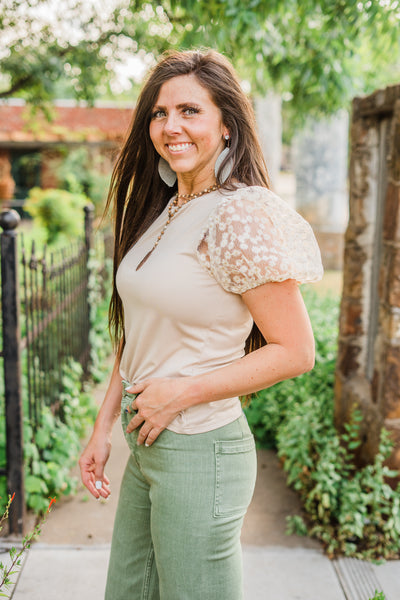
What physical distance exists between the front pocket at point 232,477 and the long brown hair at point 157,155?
313 mm

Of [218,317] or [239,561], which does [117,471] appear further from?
[218,317]

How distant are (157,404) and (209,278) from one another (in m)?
0.34

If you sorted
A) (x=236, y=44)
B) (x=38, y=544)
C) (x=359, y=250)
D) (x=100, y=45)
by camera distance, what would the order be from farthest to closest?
(x=100, y=45) → (x=236, y=44) → (x=359, y=250) → (x=38, y=544)

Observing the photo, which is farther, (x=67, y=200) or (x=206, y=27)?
(x=67, y=200)

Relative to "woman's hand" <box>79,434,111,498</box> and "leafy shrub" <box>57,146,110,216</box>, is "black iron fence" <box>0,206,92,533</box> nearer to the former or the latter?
"woman's hand" <box>79,434,111,498</box>

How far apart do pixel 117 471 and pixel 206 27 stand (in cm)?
338

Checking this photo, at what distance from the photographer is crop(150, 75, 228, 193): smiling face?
1583 mm

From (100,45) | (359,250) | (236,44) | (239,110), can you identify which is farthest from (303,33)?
(239,110)

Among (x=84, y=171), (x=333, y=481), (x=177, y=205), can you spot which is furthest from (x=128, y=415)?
(x=84, y=171)

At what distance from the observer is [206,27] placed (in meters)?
4.85

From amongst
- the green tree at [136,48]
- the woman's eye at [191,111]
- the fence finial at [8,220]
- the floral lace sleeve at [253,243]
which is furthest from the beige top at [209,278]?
the green tree at [136,48]

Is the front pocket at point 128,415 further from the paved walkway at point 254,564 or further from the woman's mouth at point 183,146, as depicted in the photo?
the paved walkway at point 254,564

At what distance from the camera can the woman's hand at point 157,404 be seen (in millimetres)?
1498

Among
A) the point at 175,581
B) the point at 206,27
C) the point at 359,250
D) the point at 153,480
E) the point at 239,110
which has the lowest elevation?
the point at 175,581
